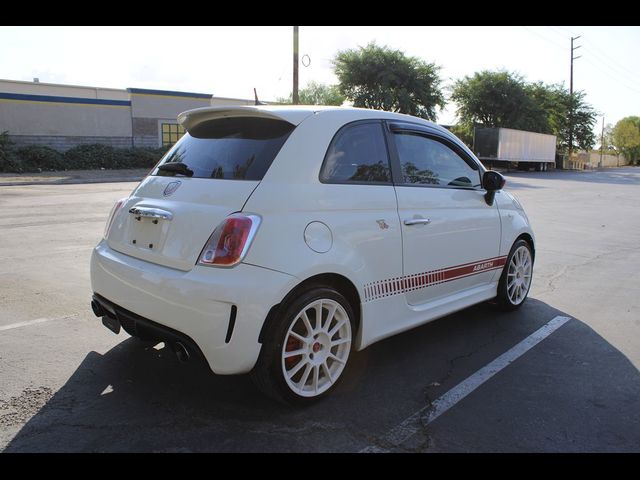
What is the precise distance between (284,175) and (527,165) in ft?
156

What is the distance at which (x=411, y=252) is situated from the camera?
3781 mm

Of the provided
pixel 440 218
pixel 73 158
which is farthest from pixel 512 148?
pixel 440 218

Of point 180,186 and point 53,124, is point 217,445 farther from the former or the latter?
point 53,124

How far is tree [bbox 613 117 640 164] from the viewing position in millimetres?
96000

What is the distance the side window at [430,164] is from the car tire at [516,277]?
0.88 metres

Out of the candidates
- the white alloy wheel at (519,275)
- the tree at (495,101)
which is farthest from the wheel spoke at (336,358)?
the tree at (495,101)

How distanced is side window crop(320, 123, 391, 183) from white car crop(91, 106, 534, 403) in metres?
0.01

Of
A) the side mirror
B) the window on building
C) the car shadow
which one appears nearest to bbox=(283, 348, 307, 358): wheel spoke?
the car shadow

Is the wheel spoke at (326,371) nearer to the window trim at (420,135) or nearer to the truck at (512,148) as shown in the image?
the window trim at (420,135)

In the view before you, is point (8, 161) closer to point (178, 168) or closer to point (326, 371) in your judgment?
point (178, 168)

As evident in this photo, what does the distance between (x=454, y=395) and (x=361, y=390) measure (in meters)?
0.59

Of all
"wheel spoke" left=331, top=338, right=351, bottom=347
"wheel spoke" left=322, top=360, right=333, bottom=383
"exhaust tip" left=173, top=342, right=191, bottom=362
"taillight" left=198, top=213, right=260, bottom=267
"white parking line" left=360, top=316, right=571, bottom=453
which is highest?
"taillight" left=198, top=213, right=260, bottom=267

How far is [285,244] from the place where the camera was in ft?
9.82

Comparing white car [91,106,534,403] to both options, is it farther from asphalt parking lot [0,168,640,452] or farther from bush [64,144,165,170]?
bush [64,144,165,170]
